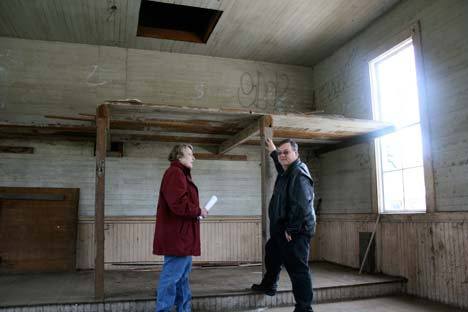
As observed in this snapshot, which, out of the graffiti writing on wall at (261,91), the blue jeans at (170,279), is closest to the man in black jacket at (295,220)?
the blue jeans at (170,279)

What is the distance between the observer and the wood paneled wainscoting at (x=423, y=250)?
4871mm

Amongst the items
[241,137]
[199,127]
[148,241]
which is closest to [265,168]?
[241,137]

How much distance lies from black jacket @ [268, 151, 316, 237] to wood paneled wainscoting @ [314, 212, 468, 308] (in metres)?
2.28

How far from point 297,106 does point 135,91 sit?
10.8 ft

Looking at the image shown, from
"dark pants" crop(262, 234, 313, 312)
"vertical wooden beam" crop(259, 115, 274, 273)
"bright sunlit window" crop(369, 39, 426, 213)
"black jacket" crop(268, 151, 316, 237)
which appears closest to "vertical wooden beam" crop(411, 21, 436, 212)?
"bright sunlit window" crop(369, 39, 426, 213)

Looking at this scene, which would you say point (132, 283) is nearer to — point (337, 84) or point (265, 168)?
point (265, 168)

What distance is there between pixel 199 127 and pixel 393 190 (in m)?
3.13

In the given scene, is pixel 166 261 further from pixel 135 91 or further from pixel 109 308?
pixel 135 91

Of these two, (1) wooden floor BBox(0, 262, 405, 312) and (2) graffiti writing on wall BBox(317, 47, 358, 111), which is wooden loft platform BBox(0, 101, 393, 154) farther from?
(1) wooden floor BBox(0, 262, 405, 312)

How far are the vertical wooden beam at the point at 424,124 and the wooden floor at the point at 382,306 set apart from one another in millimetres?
1199

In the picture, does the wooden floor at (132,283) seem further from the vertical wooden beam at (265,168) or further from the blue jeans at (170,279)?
the blue jeans at (170,279)

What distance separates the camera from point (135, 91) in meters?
7.52

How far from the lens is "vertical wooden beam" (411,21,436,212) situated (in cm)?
530

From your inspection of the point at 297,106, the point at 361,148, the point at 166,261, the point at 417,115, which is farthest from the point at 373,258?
the point at 166,261
